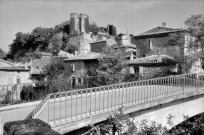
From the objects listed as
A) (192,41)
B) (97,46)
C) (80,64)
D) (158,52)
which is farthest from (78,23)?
(192,41)

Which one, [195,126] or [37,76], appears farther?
[37,76]

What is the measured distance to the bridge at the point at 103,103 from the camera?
4988 mm

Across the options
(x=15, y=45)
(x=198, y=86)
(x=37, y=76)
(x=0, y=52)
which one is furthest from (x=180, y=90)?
(x=0, y=52)

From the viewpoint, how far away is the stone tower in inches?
2318

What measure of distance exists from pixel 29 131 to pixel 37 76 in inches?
1402

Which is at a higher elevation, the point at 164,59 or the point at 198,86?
the point at 164,59

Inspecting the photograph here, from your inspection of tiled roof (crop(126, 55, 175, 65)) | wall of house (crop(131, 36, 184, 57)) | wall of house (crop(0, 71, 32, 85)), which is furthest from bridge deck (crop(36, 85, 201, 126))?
wall of house (crop(0, 71, 32, 85))

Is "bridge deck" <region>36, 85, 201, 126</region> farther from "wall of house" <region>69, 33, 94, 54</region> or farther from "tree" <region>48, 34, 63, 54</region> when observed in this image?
"tree" <region>48, 34, 63, 54</region>

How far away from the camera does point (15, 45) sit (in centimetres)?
6788

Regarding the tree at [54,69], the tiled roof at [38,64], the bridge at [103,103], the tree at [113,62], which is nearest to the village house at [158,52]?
the tree at [113,62]

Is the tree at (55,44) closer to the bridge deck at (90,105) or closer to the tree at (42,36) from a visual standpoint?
the tree at (42,36)

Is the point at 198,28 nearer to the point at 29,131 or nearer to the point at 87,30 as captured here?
the point at 29,131

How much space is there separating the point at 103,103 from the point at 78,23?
56.1m

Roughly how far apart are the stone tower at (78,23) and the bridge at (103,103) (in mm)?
51062
